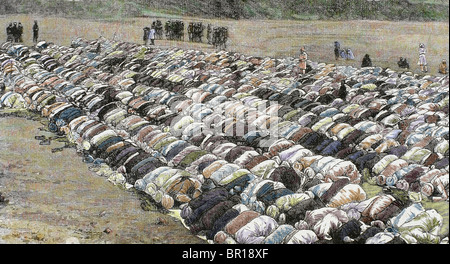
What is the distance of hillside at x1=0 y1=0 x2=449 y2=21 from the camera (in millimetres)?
15758

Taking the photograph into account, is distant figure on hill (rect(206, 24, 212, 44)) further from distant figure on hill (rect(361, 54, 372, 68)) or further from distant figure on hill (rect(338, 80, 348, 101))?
distant figure on hill (rect(361, 54, 372, 68))

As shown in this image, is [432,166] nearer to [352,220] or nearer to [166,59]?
[352,220]

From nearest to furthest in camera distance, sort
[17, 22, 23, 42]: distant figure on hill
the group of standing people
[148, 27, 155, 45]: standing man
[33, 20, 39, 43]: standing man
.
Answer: the group of standing people < [17, 22, 23, 42]: distant figure on hill < [33, 20, 39, 43]: standing man < [148, 27, 155, 45]: standing man

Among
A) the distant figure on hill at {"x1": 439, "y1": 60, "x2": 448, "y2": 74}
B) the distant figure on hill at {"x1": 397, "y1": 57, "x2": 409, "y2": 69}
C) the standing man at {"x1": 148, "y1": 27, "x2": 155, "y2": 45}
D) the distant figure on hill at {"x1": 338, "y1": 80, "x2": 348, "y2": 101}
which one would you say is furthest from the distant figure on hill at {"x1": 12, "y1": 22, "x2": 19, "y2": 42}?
the distant figure on hill at {"x1": 397, "y1": 57, "x2": 409, "y2": 69}

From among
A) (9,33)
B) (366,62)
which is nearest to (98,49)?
(9,33)

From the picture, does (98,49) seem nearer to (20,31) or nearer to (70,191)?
(20,31)

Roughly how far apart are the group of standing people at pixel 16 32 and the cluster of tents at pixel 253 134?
58 cm

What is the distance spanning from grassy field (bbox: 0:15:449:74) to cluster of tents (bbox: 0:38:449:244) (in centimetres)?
63

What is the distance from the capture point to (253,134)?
14.3m

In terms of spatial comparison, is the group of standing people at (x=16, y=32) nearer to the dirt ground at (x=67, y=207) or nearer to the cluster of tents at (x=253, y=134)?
the cluster of tents at (x=253, y=134)

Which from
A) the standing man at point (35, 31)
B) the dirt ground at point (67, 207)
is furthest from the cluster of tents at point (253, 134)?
the standing man at point (35, 31)
